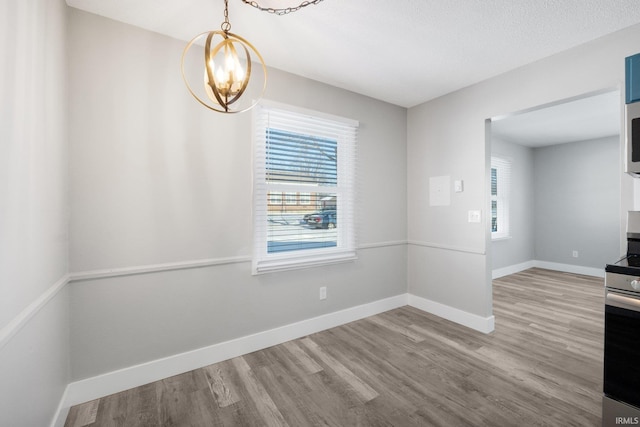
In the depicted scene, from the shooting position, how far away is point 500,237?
519cm

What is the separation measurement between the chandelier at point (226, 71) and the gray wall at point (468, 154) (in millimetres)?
2074

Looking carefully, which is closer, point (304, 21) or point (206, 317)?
point (304, 21)

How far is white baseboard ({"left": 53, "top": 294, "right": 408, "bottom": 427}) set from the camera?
6.02 ft

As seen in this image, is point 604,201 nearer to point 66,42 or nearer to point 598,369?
point 598,369

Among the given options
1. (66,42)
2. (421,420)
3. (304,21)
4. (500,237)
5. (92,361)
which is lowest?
(421,420)

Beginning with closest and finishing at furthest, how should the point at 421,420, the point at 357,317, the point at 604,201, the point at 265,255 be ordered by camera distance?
1. the point at 421,420
2. the point at 265,255
3. the point at 357,317
4. the point at 604,201

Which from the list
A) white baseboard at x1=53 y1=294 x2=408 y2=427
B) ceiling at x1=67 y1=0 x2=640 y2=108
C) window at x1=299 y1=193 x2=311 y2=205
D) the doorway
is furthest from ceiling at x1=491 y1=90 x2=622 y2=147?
white baseboard at x1=53 y1=294 x2=408 y2=427

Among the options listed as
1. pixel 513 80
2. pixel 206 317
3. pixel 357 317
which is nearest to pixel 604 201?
pixel 513 80

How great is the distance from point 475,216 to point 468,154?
668mm

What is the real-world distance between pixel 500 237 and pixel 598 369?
11.0ft

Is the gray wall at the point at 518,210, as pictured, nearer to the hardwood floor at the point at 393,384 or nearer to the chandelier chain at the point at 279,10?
the hardwood floor at the point at 393,384

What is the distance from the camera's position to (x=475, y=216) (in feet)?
9.62
